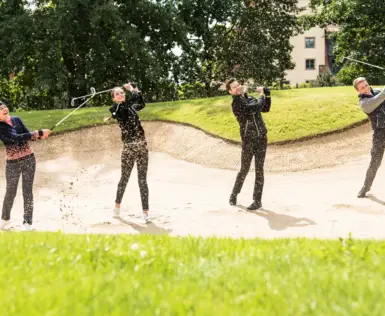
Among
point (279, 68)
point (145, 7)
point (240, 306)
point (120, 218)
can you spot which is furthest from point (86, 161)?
point (279, 68)

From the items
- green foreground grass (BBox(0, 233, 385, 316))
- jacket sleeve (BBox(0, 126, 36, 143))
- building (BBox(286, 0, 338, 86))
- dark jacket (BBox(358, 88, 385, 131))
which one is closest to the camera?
green foreground grass (BBox(0, 233, 385, 316))

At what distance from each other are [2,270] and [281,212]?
256 inches

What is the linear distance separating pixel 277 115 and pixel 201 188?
19.6 ft

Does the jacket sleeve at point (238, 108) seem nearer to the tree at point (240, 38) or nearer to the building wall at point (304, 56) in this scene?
the tree at point (240, 38)

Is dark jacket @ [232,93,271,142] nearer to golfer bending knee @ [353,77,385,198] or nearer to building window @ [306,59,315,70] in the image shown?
golfer bending knee @ [353,77,385,198]

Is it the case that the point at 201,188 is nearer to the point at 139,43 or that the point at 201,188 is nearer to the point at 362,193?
the point at 362,193

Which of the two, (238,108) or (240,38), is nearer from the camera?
(238,108)

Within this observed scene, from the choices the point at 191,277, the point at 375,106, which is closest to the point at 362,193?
the point at 375,106

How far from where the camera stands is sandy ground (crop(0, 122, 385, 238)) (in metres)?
9.36

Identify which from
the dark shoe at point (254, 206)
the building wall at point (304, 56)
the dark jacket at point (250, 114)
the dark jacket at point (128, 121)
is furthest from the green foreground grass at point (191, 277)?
the building wall at point (304, 56)

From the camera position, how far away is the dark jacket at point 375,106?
10180mm

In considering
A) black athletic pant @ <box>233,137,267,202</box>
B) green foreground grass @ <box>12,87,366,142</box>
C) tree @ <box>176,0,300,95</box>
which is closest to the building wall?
tree @ <box>176,0,300,95</box>

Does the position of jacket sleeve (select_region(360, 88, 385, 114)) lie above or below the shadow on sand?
above

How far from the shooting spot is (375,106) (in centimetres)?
1027
